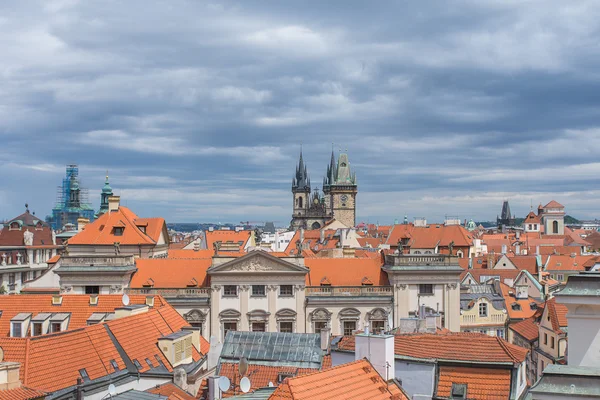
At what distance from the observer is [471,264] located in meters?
98.1

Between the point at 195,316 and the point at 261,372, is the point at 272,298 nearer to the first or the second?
the point at 195,316

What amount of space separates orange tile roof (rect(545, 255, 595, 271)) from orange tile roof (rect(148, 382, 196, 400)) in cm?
8870

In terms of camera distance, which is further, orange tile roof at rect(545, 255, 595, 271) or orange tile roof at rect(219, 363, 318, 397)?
orange tile roof at rect(545, 255, 595, 271)

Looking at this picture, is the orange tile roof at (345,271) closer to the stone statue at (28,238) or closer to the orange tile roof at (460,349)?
the orange tile roof at (460,349)

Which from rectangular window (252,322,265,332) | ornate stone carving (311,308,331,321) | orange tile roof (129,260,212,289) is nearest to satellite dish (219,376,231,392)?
rectangular window (252,322,265,332)

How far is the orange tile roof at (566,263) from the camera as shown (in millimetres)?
104625

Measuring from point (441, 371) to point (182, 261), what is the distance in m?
38.6

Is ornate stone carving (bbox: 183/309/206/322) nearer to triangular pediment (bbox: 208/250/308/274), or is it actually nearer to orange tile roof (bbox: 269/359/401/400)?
triangular pediment (bbox: 208/250/308/274)

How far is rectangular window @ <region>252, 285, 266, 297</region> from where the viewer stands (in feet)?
183

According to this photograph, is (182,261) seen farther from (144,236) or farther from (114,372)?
(114,372)

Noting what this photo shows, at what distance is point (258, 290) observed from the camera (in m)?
55.9

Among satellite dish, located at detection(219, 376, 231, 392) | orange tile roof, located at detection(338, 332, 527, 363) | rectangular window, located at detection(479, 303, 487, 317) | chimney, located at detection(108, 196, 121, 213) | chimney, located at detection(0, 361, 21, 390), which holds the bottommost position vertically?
rectangular window, located at detection(479, 303, 487, 317)

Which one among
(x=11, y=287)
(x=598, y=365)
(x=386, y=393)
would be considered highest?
(x=598, y=365)

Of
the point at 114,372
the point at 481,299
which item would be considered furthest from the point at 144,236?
the point at 114,372
